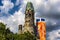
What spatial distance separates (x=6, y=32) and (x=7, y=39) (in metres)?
4.80

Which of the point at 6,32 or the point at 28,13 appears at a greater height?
the point at 28,13

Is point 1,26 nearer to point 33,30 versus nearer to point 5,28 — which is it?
point 5,28

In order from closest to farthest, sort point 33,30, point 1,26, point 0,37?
point 0,37 < point 1,26 < point 33,30

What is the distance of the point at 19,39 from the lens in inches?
3664

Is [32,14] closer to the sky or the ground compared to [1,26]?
closer to the sky

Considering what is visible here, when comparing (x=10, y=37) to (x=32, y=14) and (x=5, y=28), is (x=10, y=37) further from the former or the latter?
(x=32, y=14)

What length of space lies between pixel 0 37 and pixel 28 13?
326 ft

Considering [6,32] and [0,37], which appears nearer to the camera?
[0,37]

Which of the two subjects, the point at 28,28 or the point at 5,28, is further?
the point at 28,28

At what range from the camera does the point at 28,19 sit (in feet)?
599

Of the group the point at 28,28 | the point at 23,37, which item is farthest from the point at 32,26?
the point at 23,37

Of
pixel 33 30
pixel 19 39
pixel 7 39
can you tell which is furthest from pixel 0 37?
pixel 33 30

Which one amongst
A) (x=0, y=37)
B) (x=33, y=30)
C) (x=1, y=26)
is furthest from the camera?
(x=33, y=30)

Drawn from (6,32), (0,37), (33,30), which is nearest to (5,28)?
(6,32)
